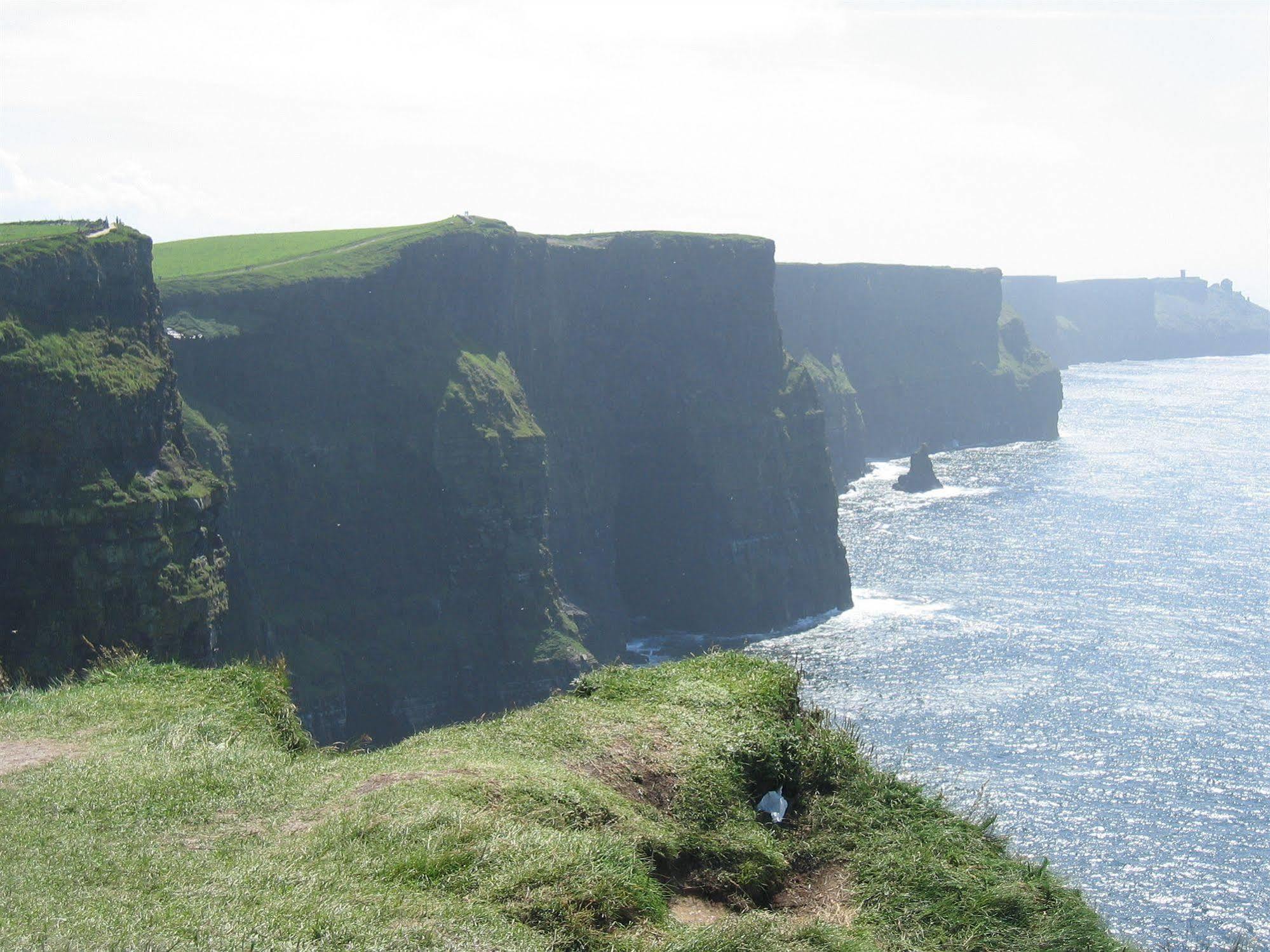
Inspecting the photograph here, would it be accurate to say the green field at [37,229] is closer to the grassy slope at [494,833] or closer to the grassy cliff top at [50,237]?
the grassy cliff top at [50,237]

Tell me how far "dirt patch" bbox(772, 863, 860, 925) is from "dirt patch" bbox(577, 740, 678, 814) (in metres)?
1.99

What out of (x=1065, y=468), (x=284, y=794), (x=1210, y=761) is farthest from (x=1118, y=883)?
(x=1065, y=468)

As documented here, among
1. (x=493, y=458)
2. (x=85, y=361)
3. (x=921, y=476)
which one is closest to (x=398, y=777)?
(x=85, y=361)

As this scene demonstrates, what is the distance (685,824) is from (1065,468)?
171 m

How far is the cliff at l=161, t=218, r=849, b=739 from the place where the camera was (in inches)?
2844

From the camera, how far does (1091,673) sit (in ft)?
264

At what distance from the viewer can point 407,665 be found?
242 ft

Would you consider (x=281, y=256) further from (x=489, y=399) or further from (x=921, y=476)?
(x=921, y=476)

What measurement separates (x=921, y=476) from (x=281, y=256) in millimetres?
103603

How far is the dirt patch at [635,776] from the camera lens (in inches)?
614

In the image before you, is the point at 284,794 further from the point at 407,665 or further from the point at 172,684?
the point at 407,665

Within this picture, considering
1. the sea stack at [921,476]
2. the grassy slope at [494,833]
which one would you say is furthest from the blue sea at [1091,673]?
the sea stack at [921,476]

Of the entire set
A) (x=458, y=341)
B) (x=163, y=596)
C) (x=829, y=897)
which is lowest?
(x=163, y=596)

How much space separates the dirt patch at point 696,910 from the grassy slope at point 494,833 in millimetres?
165
